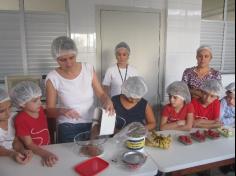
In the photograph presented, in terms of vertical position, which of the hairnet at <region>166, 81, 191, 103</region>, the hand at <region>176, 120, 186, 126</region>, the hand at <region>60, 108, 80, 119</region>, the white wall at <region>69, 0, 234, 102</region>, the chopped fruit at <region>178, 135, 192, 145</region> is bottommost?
the chopped fruit at <region>178, 135, 192, 145</region>

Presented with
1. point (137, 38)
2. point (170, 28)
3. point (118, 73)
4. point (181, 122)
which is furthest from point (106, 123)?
point (170, 28)

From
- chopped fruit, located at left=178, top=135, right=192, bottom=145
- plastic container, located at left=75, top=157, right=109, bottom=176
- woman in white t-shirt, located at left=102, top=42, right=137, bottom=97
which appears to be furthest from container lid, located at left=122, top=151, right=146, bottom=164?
woman in white t-shirt, located at left=102, top=42, right=137, bottom=97

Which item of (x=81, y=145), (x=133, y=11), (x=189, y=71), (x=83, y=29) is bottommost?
(x=81, y=145)

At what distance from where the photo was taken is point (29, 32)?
9.61ft

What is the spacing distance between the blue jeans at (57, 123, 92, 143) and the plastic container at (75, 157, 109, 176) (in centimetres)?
44

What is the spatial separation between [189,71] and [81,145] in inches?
57.0

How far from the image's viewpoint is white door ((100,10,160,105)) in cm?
320

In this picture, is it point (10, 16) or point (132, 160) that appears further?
point (10, 16)

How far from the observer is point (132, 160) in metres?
1.21

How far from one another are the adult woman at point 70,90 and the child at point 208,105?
2.70 ft

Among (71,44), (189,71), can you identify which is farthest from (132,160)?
(189,71)

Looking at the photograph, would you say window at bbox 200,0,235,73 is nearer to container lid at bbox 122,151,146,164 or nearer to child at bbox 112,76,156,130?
child at bbox 112,76,156,130

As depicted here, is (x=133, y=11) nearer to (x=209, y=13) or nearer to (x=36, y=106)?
(x=209, y=13)

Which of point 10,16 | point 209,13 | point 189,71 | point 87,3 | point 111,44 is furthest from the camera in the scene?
point 209,13
